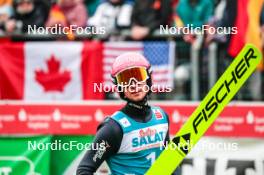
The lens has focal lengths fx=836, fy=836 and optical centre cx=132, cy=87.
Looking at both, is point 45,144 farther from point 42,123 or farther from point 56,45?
point 56,45

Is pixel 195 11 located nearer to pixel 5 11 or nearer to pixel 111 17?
pixel 111 17

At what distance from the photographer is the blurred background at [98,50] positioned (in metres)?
8.97

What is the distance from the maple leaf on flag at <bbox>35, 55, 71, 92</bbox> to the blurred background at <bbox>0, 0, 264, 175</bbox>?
1cm

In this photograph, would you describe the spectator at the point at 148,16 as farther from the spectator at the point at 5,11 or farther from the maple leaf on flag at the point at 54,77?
the spectator at the point at 5,11

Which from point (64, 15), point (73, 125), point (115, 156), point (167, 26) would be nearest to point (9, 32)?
point (64, 15)

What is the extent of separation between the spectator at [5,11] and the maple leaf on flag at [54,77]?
0.96 m

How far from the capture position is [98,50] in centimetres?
1085

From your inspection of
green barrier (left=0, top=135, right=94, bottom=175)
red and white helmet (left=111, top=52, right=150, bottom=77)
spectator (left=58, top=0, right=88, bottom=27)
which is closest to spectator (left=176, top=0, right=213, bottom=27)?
spectator (left=58, top=0, right=88, bottom=27)

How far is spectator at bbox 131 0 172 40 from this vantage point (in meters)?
10.5

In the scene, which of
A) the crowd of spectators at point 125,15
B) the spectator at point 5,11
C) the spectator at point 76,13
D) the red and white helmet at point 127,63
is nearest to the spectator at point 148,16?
the crowd of spectators at point 125,15

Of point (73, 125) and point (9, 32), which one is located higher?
point (9, 32)

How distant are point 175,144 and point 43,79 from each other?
524cm

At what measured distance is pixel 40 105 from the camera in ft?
29.3

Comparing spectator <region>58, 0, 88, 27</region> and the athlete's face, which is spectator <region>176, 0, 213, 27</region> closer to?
spectator <region>58, 0, 88, 27</region>
